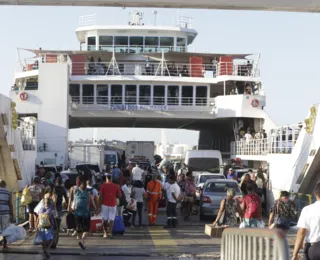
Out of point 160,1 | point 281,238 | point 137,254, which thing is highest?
point 160,1

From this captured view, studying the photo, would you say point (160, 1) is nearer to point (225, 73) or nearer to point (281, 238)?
point (281, 238)

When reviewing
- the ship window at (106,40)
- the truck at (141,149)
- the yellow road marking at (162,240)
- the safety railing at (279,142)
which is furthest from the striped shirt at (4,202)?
the truck at (141,149)

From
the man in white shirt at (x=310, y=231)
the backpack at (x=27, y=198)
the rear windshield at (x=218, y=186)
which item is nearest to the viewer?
the man in white shirt at (x=310, y=231)

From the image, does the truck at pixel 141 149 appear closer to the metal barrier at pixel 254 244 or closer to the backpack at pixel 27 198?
the backpack at pixel 27 198

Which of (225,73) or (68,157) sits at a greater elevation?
(225,73)

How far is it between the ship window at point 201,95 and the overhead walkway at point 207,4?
96.6 ft

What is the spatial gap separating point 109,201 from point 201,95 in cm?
2737

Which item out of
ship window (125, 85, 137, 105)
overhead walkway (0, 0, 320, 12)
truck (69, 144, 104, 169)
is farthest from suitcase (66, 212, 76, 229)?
ship window (125, 85, 137, 105)

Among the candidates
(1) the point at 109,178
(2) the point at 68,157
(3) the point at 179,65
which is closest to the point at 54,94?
(2) the point at 68,157

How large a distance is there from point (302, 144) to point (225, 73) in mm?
23551

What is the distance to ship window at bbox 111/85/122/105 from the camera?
42.1 meters

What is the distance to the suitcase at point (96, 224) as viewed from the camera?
16281 mm

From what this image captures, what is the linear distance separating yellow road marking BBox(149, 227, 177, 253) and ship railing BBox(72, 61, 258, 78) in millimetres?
24790

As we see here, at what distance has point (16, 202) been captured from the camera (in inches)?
715
